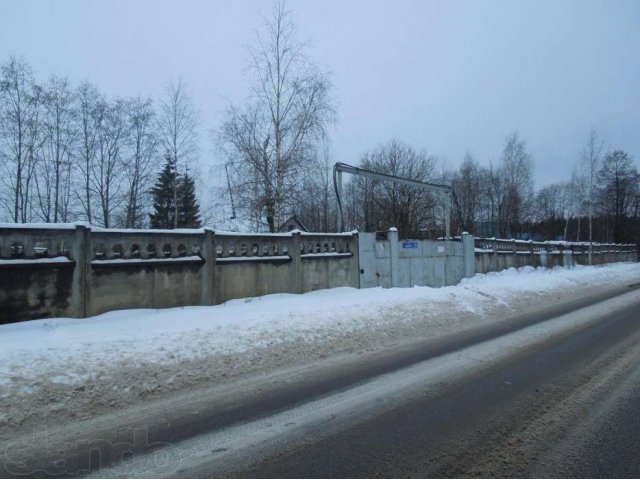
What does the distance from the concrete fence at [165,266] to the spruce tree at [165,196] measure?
1558 cm

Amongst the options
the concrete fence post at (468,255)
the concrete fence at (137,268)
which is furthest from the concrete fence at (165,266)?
the concrete fence post at (468,255)

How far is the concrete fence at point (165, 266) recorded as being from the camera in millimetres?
7492

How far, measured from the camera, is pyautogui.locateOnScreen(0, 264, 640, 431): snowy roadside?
189 inches

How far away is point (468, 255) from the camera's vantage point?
797 inches

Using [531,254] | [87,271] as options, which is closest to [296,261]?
[87,271]

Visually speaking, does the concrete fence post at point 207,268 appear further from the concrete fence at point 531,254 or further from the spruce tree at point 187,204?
the spruce tree at point 187,204

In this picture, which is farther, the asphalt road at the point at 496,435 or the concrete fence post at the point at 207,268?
the concrete fence post at the point at 207,268

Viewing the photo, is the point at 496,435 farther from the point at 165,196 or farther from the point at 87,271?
the point at 165,196

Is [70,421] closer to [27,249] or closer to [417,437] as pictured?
[417,437]

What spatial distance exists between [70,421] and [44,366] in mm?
1292

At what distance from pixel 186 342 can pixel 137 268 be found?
10.2 feet

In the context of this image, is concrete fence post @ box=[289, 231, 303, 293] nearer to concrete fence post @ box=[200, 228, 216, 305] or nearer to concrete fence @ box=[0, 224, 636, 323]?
concrete fence @ box=[0, 224, 636, 323]

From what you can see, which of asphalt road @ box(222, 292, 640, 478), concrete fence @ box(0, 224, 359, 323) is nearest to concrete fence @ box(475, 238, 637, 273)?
concrete fence @ box(0, 224, 359, 323)

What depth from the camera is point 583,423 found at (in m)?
4.12
